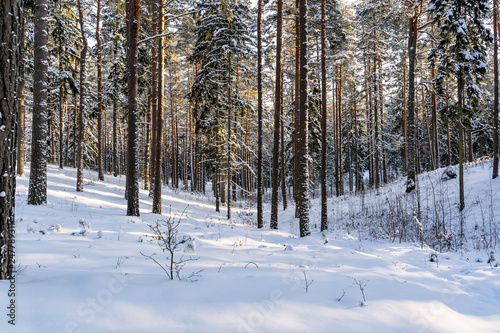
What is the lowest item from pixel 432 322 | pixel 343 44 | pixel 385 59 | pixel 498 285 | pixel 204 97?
pixel 498 285

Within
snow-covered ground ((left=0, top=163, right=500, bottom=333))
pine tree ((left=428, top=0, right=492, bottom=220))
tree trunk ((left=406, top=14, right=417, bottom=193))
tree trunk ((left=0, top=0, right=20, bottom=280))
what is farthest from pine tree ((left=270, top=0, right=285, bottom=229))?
tree trunk ((left=0, top=0, right=20, bottom=280))

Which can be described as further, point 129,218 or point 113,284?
point 129,218

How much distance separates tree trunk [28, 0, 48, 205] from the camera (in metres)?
8.32

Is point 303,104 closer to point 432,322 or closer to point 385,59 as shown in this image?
point 432,322

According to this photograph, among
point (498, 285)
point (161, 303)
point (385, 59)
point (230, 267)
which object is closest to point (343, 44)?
point (385, 59)

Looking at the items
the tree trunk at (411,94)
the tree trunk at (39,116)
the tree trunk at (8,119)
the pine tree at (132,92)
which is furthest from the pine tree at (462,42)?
the tree trunk at (39,116)

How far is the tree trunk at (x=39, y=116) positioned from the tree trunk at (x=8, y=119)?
6943 millimetres

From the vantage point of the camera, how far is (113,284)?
277 centimetres

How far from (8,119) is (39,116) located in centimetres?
737

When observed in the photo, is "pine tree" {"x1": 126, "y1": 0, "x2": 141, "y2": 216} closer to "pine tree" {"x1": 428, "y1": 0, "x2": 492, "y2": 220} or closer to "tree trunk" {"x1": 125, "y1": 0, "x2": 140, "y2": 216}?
"tree trunk" {"x1": 125, "y1": 0, "x2": 140, "y2": 216}

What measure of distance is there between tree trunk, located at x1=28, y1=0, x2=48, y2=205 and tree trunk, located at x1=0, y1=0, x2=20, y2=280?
6943 millimetres

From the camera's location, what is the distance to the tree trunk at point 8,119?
2680 mm

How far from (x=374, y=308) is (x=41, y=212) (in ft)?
28.9

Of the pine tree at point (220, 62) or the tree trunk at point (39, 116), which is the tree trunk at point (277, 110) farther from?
the tree trunk at point (39, 116)
